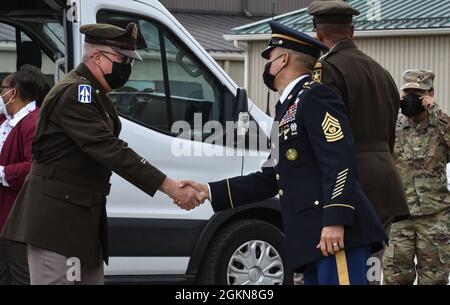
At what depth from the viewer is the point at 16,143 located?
7359 millimetres

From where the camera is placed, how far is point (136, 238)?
8.14m

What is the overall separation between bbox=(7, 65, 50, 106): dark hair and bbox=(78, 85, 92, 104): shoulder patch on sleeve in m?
2.03

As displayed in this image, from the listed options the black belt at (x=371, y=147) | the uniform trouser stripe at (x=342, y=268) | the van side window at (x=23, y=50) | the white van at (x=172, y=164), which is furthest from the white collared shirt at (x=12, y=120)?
the uniform trouser stripe at (x=342, y=268)

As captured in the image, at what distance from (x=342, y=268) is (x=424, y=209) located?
3.19 m

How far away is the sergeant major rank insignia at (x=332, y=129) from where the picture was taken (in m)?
4.93

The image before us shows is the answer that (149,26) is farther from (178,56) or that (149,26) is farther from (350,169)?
(350,169)

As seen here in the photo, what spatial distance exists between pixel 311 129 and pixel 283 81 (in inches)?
15.8

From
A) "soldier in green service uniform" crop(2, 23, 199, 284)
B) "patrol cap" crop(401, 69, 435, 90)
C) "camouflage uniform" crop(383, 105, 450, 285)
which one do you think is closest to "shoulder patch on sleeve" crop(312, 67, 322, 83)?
"soldier in green service uniform" crop(2, 23, 199, 284)

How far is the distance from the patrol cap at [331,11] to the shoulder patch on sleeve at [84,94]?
1.29 metres

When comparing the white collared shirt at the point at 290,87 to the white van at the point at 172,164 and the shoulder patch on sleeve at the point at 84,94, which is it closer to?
the shoulder patch on sleeve at the point at 84,94

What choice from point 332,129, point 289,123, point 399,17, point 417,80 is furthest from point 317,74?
point 399,17

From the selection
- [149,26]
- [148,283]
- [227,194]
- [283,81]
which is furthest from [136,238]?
[283,81]
